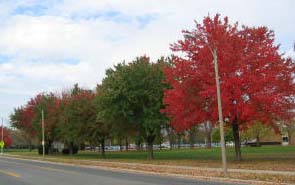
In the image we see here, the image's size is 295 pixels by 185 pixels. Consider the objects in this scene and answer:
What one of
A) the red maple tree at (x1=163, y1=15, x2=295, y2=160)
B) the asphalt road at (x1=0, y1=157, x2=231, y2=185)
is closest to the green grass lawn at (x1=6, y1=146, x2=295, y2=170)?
the red maple tree at (x1=163, y1=15, x2=295, y2=160)

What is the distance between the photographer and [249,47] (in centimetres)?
3438

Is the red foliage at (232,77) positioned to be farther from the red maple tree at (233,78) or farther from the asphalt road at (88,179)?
the asphalt road at (88,179)

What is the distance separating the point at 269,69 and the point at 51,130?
49.1 meters

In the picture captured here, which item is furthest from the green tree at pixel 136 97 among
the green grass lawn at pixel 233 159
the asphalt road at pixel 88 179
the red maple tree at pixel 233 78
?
the asphalt road at pixel 88 179

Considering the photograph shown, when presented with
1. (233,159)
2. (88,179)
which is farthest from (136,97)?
(88,179)

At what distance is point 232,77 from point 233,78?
20 cm

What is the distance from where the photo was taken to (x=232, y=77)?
32312mm

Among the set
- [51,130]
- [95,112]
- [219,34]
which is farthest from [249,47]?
[51,130]

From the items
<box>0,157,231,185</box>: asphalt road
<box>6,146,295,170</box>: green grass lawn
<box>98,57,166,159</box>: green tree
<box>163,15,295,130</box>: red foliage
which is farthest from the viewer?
<box>98,57,166,159</box>: green tree

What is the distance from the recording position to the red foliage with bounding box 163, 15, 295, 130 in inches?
1265

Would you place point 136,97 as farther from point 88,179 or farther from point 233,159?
point 88,179

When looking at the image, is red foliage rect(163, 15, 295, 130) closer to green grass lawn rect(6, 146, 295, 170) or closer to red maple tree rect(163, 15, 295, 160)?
red maple tree rect(163, 15, 295, 160)

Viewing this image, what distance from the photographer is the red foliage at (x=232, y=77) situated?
3212 cm

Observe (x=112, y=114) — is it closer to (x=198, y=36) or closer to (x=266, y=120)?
(x=198, y=36)
